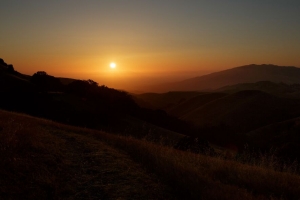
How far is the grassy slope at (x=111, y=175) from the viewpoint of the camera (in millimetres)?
6434

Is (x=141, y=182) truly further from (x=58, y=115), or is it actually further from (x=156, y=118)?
(x=156, y=118)

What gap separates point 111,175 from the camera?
25.0ft

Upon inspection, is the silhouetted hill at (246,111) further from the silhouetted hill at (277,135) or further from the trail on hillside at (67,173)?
the trail on hillside at (67,173)

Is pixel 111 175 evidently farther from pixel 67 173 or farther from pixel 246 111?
pixel 246 111

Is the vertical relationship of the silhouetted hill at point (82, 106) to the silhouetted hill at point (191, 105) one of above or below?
below

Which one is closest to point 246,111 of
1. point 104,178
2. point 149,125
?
point 149,125

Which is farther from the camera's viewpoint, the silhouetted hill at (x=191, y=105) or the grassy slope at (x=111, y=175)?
the silhouetted hill at (x=191, y=105)

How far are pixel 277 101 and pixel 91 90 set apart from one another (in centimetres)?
6563

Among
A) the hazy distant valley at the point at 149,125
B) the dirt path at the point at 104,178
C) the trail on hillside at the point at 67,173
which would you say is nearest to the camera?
the trail on hillside at the point at 67,173

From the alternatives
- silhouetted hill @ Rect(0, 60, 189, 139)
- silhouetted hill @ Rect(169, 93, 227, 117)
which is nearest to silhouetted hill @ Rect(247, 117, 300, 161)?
silhouetted hill @ Rect(0, 60, 189, 139)

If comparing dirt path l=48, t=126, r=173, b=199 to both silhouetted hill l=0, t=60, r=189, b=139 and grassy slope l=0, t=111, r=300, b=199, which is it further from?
silhouetted hill l=0, t=60, r=189, b=139

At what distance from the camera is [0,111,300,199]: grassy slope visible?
6.43m

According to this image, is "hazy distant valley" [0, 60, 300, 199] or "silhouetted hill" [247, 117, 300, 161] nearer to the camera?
"hazy distant valley" [0, 60, 300, 199]

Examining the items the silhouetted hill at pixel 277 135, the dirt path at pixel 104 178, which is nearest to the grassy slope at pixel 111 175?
the dirt path at pixel 104 178
